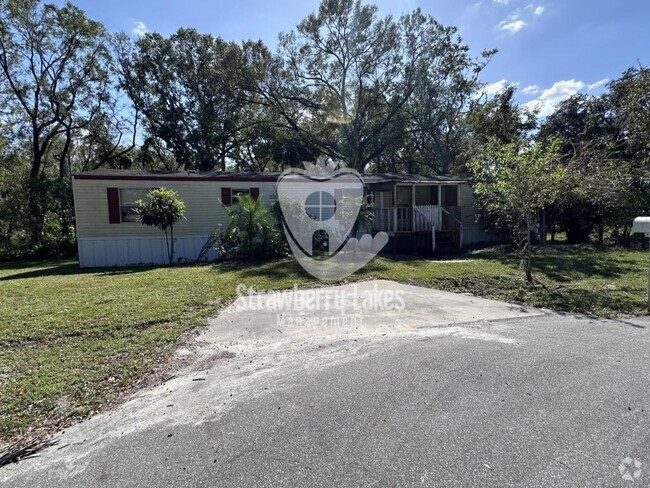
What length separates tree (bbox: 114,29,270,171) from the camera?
21203mm

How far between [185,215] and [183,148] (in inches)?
486

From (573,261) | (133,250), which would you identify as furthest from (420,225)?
(133,250)

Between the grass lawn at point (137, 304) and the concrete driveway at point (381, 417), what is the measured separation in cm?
52

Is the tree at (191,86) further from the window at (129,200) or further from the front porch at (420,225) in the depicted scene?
the front porch at (420,225)

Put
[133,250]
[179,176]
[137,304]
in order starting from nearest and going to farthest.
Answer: [137,304] → [133,250] → [179,176]

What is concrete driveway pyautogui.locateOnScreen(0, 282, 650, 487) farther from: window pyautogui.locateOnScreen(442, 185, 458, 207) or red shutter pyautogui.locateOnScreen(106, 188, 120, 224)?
window pyautogui.locateOnScreen(442, 185, 458, 207)

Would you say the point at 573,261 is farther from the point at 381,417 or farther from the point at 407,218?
the point at 381,417

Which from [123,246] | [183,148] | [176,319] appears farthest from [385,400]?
[183,148]

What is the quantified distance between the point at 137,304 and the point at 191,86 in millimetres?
20775

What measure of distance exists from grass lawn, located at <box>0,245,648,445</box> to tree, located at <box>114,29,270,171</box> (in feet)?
48.2

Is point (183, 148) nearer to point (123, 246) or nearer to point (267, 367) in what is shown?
point (123, 246)

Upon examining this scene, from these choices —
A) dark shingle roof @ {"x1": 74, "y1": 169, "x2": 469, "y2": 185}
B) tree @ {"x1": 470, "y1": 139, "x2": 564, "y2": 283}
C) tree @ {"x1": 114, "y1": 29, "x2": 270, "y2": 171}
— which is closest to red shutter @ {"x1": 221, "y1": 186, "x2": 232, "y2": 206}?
dark shingle roof @ {"x1": 74, "y1": 169, "x2": 469, "y2": 185}

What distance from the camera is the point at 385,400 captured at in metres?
2.89

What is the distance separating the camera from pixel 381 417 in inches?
104
